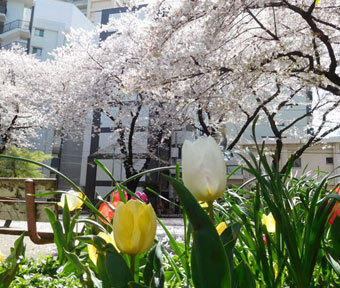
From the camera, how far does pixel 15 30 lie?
22.5m

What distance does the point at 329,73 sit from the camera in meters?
5.25

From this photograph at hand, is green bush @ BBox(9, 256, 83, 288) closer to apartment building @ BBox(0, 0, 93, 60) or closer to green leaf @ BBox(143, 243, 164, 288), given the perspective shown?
green leaf @ BBox(143, 243, 164, 288)

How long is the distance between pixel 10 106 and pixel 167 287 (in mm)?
16255

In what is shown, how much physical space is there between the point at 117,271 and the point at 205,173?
7.4 inches

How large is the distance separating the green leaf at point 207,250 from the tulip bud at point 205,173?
147 mm

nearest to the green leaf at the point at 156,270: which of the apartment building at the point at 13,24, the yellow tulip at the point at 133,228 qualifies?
the yellow tulip at the point at 133,228

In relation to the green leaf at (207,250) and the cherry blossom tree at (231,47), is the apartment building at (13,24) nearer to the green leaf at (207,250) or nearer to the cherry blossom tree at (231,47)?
the cherry blossom tree at (231,47)

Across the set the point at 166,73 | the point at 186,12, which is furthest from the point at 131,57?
the point at 186,12

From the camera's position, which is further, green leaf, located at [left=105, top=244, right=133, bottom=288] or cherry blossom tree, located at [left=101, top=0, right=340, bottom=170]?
cherry blossom tree, located at [left=101, top=0, right=340, bottom=170]

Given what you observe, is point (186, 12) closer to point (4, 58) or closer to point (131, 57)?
point (131, 57)

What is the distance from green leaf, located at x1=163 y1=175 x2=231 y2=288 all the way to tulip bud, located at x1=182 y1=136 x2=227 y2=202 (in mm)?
147

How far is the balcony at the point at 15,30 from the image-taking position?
22.7 metres

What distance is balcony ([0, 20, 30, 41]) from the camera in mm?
22719

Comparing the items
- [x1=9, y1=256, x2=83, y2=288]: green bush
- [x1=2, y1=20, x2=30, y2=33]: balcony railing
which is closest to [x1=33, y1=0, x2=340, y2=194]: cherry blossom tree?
[x1=9, y1=256, x2=83, y2=288]: green bush
